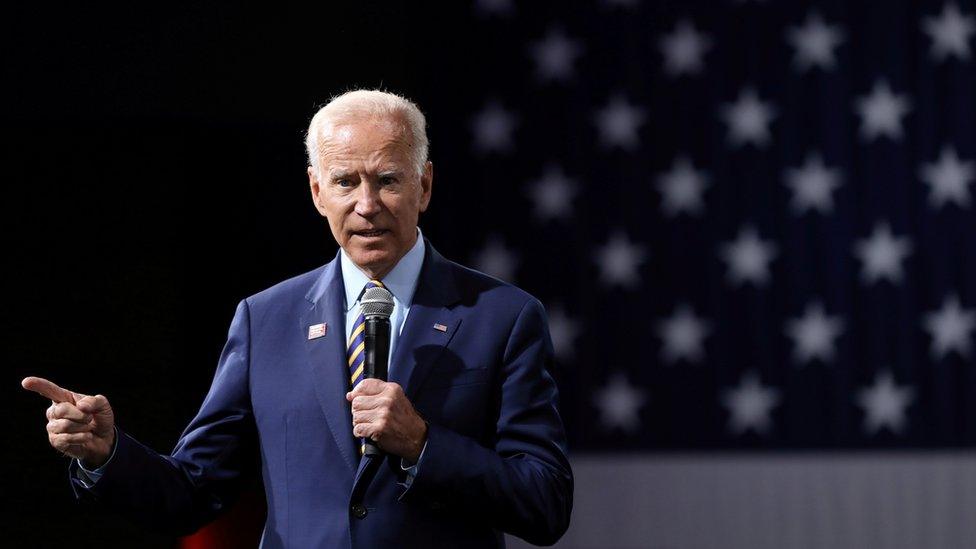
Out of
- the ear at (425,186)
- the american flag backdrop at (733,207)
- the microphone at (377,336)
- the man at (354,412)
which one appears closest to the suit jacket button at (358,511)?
the man at (354,412)

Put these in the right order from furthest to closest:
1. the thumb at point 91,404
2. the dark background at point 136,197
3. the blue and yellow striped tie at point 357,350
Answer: the dark background at point 136,197
the blue and yellow striped tie at point 357,350
the thumb at point 91,404

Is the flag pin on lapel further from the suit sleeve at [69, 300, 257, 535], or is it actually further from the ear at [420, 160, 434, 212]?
the ear at [420, 160, 434, 212]

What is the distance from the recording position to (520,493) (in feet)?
5.78

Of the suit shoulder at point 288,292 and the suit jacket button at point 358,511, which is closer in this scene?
the suit jacket button at point 358,511

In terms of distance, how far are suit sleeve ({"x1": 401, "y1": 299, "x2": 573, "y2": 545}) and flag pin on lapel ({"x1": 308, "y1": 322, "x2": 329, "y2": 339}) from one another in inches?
11.1

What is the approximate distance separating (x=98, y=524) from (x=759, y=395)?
7.83 ft

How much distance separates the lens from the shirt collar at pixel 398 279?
1.95m

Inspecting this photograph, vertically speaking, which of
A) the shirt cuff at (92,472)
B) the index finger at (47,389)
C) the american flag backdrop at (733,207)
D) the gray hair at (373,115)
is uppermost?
the american flag backdrop at (733,207)

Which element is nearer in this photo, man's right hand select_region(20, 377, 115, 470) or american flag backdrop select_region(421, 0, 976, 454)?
man's right hand select_region(20, 377, 115, 470)

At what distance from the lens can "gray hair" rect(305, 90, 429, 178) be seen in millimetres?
1900

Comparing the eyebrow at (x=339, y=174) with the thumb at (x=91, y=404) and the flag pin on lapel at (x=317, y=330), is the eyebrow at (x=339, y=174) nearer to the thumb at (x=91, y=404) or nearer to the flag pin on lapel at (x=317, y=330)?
the flag pin on lapel at (x=317, y=330)

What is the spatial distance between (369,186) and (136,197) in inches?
87.6

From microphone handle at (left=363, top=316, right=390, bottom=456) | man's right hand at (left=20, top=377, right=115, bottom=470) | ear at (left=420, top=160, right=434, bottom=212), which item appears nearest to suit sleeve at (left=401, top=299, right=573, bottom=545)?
microphone handle at (left=363, top=316, right=390, bottom=456)

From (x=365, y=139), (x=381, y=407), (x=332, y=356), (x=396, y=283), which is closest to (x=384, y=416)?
(x=381, y=407)
